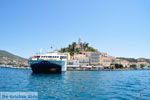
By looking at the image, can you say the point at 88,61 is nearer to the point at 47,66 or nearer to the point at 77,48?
the point at 77,48

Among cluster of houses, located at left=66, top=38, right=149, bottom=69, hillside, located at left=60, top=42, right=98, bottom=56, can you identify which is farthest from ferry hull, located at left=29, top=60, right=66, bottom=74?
hillside, located at left=60, top=42, right=98, bottom=56

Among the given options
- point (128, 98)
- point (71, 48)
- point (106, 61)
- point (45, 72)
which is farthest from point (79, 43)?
point (128, 98)

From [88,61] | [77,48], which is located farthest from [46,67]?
[77,48]

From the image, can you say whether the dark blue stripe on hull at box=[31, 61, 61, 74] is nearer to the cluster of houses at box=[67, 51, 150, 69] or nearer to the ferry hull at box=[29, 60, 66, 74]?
the ferry hull at box=[29, 60, 66, 74]

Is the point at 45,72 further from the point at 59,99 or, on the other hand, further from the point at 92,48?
the point at 92,48

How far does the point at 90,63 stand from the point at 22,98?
99.5 metres

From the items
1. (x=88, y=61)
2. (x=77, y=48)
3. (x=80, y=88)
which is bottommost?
(x=80, y=88)

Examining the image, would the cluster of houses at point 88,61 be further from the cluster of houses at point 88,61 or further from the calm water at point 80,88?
the calm water at point 80,88

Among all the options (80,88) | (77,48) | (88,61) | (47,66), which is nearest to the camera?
(80,88)

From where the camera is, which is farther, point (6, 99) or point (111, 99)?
point (111, 99)

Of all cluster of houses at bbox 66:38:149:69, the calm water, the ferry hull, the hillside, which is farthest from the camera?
the hillside

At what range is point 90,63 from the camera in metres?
109

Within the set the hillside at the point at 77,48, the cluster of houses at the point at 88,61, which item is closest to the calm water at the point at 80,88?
the cluster of houses at the point at 88,61

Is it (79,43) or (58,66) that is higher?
(79,43)
